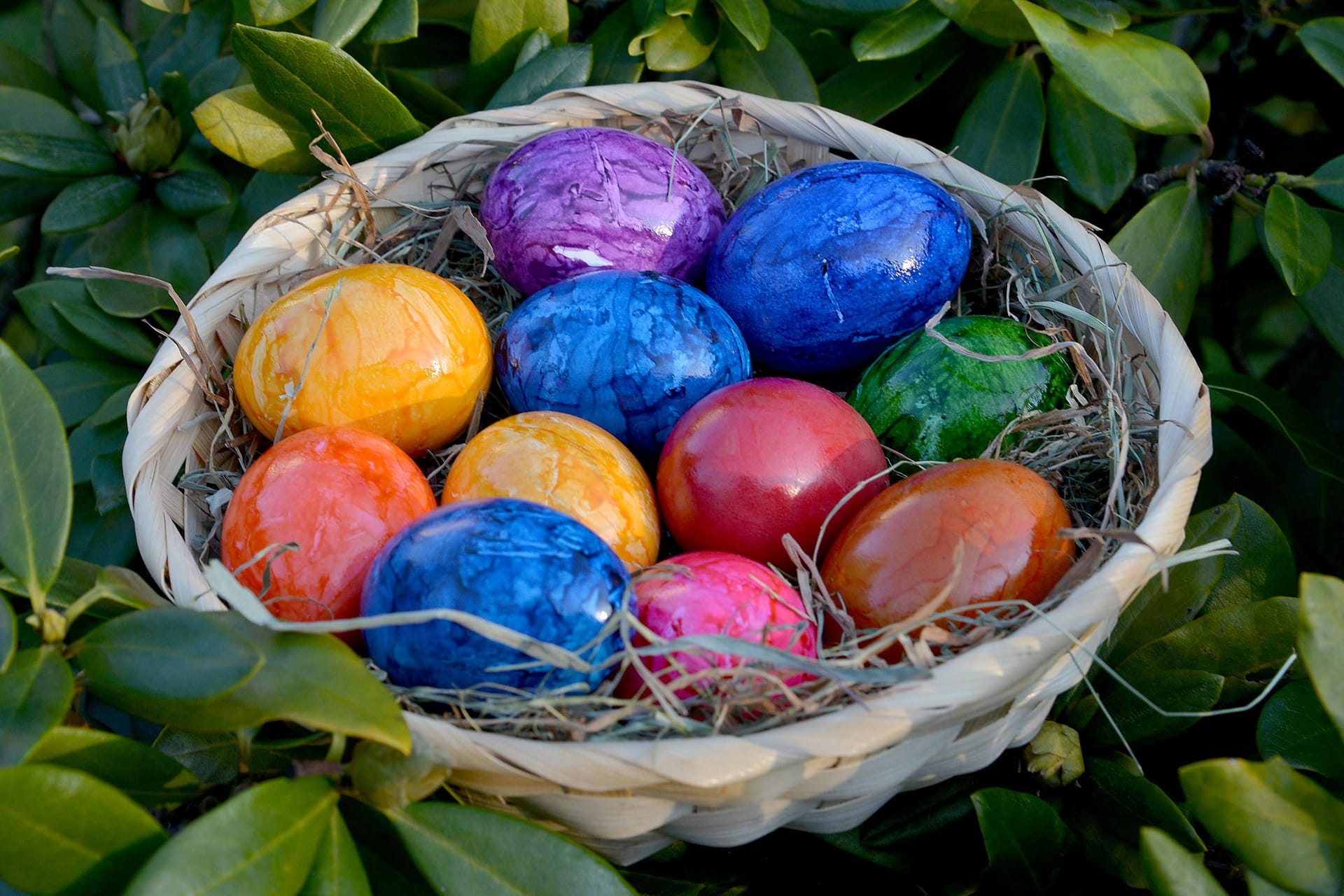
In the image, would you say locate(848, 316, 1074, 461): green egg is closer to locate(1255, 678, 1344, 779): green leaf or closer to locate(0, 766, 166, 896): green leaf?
locate(1255, 678, 1344, 779): green leaf

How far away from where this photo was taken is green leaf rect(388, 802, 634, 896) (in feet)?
2.27

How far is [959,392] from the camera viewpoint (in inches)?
41.6

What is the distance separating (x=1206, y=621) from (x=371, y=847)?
2.57 ft

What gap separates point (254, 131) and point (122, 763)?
0.86 m

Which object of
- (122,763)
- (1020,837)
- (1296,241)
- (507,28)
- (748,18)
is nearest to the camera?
(122,763)

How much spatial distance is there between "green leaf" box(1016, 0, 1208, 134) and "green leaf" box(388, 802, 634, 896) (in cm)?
100

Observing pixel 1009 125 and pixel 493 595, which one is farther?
pixel 1009 125

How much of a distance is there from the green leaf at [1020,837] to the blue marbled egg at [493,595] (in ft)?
1.10

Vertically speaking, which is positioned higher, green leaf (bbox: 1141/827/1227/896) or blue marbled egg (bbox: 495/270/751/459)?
blue marbled egg (bbox: 495/270/751/459)

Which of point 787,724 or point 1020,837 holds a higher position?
point 787,724

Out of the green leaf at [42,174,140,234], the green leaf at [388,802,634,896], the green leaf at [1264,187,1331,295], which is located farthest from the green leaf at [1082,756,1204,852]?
the green leaf at [42,174,140,234]

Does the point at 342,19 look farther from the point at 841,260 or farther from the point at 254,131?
the point at 841,260

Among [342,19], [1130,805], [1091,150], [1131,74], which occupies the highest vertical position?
[342,19]

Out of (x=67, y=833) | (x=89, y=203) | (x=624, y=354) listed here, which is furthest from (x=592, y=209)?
(x=67, y=833)
